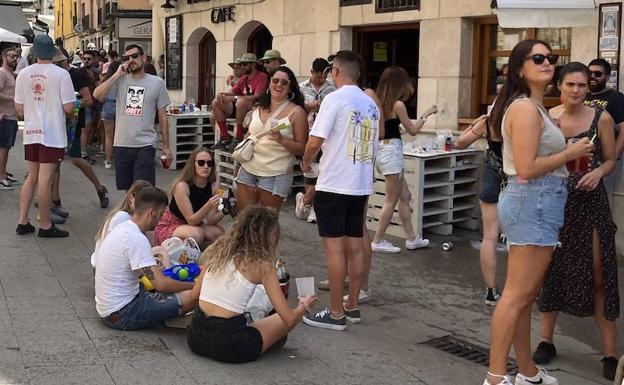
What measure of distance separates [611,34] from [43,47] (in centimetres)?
538

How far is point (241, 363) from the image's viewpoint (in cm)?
489

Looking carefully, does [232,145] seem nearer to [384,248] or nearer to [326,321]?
[384,248]

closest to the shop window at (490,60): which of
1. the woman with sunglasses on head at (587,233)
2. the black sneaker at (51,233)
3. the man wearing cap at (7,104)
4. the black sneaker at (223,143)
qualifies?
the black sneaker at (223,143)

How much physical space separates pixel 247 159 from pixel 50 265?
200cm

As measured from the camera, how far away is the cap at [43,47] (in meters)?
8.11

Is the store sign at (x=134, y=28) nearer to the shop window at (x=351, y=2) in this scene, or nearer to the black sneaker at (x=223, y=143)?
the black sneaker at (x=223, y=143)

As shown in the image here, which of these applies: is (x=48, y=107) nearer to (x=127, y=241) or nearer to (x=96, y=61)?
(x=127, y=241)

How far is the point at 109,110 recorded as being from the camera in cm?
1297

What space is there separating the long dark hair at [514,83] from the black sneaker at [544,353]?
155 cm

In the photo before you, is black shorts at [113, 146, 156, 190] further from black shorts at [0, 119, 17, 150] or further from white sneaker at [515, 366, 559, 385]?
white sneaker at [515, 366, 559, 385]

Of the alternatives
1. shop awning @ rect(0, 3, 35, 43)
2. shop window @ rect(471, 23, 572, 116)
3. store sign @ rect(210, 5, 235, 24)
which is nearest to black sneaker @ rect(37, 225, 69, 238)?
shop window @ rect(471, 23, 572, 116)

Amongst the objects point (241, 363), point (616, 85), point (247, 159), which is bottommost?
point (241, 363)

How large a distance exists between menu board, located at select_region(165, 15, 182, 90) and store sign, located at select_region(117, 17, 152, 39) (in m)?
12.3

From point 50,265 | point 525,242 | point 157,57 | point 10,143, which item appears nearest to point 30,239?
point 50,265
